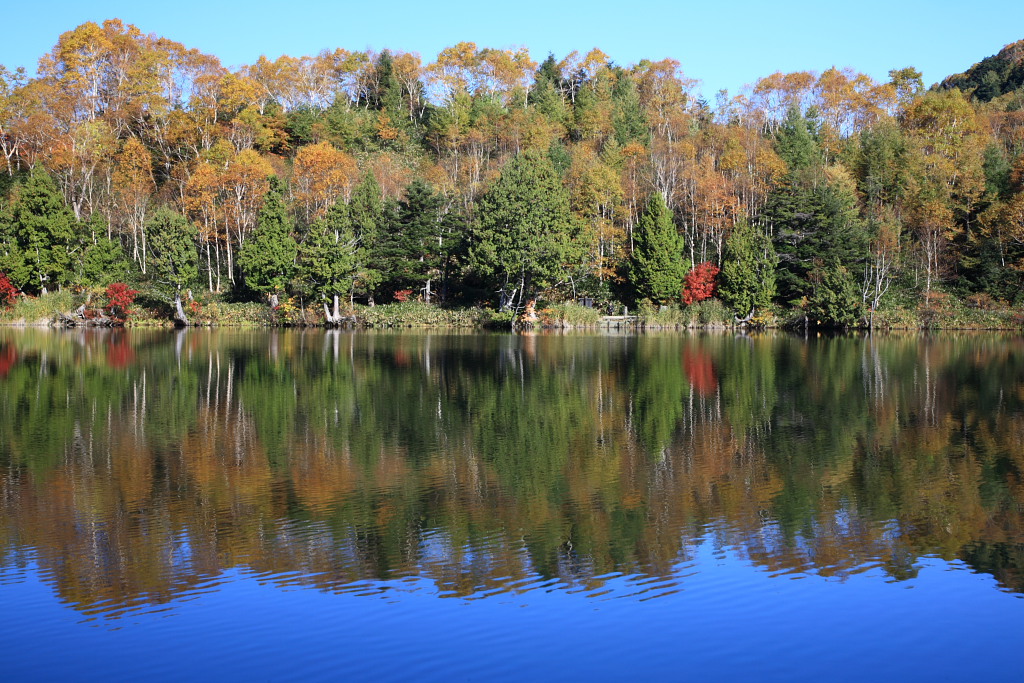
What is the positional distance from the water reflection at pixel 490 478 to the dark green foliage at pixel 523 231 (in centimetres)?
2383

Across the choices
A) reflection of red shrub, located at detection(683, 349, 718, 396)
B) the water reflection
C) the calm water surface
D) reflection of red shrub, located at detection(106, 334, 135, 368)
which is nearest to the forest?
reflection of red shrub, located at detection(106, 334, 135, 368)

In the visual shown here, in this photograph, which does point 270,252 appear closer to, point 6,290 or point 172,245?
point 172,245

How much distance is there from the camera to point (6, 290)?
49.3 metres

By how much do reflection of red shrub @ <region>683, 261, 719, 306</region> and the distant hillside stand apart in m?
46.8

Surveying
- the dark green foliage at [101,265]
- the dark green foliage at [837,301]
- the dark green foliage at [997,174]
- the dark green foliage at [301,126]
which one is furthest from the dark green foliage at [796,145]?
the dark green foliage at [101,265]

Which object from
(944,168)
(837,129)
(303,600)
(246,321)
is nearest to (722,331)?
(944,168)

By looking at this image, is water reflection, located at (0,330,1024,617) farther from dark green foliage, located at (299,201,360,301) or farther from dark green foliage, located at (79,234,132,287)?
dark green foliage, located at (79,234,132,287)

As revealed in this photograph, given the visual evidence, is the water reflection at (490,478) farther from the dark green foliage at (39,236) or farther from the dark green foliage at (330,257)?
the dark green foliage at (39,236)

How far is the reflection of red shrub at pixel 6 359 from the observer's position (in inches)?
981

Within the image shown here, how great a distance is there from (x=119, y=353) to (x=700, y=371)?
1950 centimetres

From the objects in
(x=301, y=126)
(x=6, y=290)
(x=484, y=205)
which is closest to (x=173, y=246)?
(x=6, y=290)

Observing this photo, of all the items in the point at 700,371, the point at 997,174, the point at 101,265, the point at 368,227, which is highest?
the point at 997,174

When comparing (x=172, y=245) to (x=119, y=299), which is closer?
(x=172, y=245)

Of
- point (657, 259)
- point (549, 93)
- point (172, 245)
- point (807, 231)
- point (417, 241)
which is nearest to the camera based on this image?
point (172, 245)
